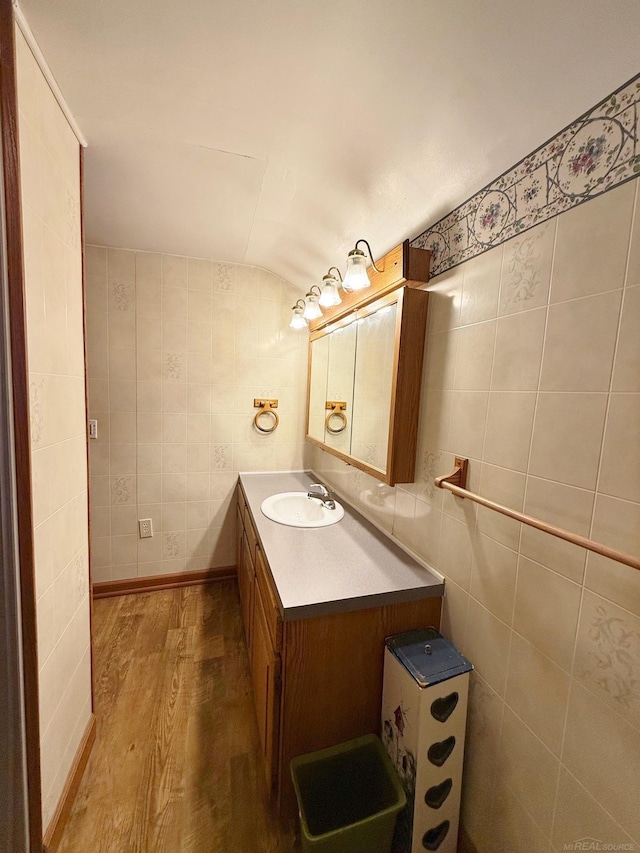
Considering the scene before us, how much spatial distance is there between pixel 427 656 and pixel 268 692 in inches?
20.6

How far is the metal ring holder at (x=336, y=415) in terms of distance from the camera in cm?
170

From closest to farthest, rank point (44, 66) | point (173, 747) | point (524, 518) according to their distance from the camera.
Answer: point (524, 518), point (44, 66), point (173, 747)

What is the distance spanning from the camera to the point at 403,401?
1.19m

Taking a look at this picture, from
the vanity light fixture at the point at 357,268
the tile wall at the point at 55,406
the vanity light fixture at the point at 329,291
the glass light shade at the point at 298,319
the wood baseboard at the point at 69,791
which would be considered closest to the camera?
the tile wall at the point at 55,406

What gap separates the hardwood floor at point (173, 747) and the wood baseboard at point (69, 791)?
3 cm

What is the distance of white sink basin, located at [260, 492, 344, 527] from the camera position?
1658 mm

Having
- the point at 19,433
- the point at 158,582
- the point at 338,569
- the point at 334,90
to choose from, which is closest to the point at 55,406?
the point at 19,433

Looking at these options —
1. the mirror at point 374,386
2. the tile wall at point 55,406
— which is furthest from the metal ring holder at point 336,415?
the tile wall at point 55,406

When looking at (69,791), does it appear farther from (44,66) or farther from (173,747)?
(44,66)

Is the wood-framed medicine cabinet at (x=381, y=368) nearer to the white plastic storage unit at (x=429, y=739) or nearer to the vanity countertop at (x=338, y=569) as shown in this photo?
the vanity countertop at (x=338, y=569)

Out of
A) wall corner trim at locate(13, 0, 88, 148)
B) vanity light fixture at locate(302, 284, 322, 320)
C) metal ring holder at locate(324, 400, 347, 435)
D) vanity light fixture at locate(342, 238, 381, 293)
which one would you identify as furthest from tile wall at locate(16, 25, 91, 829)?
metal ring holder at locate(324, 400, 347, 435)

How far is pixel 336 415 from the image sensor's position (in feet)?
5.82

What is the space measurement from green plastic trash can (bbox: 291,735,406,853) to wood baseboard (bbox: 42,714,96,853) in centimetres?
71

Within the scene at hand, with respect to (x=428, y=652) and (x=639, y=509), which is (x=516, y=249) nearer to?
(x=639, y=509)
